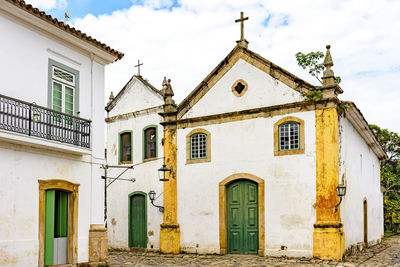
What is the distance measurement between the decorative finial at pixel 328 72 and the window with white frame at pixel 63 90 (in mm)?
7746

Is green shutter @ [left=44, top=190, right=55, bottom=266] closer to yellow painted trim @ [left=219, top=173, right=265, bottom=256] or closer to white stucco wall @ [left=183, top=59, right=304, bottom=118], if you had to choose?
yellow painted trim @ [left=219, top=173, right=265, bottom=256]

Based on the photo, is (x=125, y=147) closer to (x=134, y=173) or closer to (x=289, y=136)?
(x=134, y=173)

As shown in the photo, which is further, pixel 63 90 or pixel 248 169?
pixel 248 169

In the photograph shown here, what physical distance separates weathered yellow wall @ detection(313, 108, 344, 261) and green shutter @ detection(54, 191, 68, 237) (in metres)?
7.44

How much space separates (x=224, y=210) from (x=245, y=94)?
4.12 m

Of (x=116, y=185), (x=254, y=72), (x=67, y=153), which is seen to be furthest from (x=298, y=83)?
(x=116, y=185)

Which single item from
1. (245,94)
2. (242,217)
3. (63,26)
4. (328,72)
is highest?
(63,26)

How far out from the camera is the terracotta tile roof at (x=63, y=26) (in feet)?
35.9

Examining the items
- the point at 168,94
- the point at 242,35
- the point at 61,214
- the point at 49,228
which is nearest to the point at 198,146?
the point at 168,94

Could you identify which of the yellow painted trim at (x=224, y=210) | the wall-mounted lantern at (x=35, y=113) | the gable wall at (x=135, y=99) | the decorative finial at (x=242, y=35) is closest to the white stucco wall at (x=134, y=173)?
the gable wall at (x=135, y=99)

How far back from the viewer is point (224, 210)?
16.5 metres

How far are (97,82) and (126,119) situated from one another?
706 centimetres

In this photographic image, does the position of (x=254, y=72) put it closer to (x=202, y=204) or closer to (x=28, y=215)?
(x=202, y=204)

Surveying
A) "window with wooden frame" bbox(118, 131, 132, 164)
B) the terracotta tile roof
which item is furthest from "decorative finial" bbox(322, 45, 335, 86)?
"window with wooden frame" bbox(118, 131, 132, 164)
